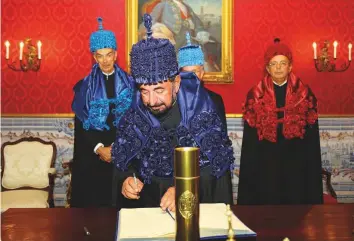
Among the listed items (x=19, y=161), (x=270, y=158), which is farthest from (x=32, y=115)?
(x=270, y=158)

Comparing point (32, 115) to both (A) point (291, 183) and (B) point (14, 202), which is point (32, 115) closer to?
(B) point (14, 202)

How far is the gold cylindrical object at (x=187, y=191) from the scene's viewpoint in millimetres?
1478

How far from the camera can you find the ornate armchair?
6.17 meters

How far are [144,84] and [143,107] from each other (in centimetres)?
35

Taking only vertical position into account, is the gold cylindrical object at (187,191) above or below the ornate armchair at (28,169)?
above

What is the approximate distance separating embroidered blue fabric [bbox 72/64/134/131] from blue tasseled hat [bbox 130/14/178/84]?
7.50 feet

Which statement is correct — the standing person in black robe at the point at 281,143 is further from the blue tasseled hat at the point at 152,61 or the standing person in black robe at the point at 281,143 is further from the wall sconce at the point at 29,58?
the wall sconce at the point at 29,58

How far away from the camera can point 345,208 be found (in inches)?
108

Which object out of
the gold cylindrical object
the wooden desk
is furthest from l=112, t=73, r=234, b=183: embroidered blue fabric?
the gold cylindrical object

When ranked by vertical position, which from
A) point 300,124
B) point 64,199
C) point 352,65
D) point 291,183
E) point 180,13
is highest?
point 180,13

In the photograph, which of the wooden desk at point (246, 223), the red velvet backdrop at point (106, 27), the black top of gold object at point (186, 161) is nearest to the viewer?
the black top of gold object at point (186, 161)

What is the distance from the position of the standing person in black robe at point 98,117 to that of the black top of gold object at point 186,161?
135 inches

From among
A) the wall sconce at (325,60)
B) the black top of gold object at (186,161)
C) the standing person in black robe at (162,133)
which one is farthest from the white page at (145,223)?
the wall sconce at (325,60)

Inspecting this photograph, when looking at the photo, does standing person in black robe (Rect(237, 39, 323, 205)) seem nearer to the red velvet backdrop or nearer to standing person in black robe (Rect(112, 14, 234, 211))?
the red velvet backdrop
